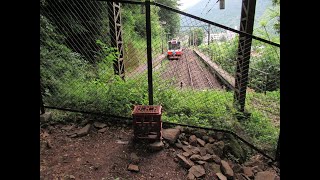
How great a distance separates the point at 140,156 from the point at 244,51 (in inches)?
161

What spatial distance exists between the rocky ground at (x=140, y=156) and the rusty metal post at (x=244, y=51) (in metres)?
2.56

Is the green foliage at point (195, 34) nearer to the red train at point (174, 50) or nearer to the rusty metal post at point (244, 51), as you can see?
the red train at point (174, 50)

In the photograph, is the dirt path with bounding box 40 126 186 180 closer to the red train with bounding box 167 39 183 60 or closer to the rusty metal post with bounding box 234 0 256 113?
the rusty metal post with bounding box 234 0 256 113

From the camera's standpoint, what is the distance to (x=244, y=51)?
5.95 meters

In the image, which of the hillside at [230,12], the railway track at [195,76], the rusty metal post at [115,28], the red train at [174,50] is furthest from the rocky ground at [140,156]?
the hillside at [230,12]

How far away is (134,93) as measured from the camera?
439 cm

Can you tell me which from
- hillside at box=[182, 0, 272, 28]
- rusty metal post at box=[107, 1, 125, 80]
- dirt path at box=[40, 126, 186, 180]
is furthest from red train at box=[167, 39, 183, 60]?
dirt path at box=[40, 126, 186, 180]

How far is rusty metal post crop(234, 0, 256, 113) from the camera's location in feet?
19.5

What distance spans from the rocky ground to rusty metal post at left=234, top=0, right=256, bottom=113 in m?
2.56

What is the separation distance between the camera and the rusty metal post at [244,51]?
5.93 meters
